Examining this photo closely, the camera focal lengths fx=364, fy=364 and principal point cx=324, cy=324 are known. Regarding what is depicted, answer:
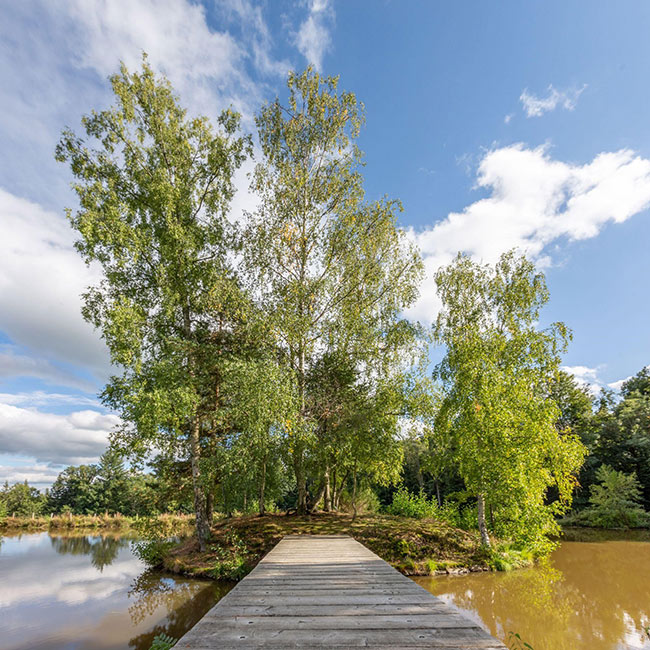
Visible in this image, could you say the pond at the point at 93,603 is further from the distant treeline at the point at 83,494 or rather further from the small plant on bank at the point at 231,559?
the distant treeline at the point at 83,494

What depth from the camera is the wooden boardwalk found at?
2795 millimetres

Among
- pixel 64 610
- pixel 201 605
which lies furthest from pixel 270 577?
pixel 64 610

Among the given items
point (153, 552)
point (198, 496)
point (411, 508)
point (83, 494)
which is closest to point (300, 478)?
point (198, 496)

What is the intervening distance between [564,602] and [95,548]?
20478mm

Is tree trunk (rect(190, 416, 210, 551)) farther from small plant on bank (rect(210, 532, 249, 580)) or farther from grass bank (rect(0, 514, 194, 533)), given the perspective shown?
grass bank (rect(0, 514, 194, 533))

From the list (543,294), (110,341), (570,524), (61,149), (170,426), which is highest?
(61,149)

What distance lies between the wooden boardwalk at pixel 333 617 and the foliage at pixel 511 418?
746 cm

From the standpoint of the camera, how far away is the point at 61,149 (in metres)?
13.1

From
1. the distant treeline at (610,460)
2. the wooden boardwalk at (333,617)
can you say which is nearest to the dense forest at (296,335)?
the wooden boardwalk at (333,617)

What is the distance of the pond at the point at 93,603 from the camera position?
6.51 metres

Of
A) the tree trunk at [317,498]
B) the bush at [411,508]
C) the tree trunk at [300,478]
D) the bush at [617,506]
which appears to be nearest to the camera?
the tree trunk at [300,478]

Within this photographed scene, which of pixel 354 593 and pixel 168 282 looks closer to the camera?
pixel 354 593

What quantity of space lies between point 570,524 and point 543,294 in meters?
21.0

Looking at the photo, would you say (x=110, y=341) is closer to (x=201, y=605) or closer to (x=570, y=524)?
(x=201, y=605)
